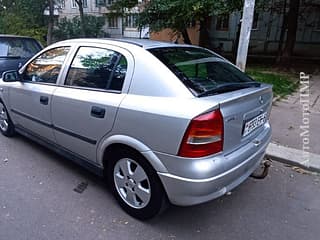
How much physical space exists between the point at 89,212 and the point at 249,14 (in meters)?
3.59

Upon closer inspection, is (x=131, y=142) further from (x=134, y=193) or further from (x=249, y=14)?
(x=249, y=14)

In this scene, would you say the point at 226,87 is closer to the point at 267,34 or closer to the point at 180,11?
the point at 180,11

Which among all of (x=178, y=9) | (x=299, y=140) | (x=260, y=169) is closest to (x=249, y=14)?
(x=299, y=140)

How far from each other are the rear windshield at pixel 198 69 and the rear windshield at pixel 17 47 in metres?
4.84

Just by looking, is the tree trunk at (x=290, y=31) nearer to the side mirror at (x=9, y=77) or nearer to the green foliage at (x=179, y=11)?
the green foliage at (x=179, y=11)

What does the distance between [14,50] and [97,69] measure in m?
4.57

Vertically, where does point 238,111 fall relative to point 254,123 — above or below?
above

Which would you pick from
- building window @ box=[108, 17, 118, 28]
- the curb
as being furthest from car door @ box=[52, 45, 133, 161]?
building window @ box=[108, 17, 118, 28]

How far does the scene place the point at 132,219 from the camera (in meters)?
2.65

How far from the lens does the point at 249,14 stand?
14.5 feet

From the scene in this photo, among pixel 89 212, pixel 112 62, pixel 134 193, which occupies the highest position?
pixel 112 62

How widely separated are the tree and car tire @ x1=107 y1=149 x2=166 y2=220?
7.27m

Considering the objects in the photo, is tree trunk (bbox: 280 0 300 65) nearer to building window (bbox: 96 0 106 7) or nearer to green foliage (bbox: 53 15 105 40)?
green foliage (bbox: 53 15 105 40)

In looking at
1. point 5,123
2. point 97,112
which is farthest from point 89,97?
point 5,123
